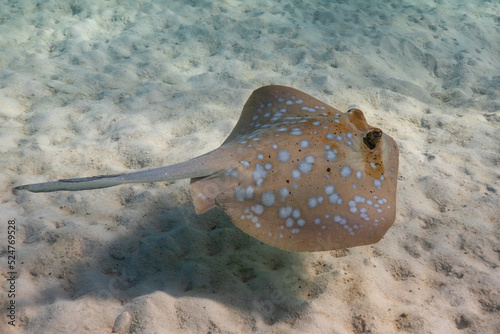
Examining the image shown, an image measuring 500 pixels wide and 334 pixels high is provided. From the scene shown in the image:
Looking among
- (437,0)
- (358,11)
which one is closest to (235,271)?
(358,11)

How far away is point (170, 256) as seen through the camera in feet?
10.4

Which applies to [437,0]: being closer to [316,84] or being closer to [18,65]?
[316,84]

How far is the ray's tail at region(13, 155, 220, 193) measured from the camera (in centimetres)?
239

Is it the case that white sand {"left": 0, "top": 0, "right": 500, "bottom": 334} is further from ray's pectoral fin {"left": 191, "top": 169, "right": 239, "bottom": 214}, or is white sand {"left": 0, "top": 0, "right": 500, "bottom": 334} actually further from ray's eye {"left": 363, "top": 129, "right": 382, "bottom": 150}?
ray's eye {"left": 363, "top": 129, "right": 382, "bottom": 150}

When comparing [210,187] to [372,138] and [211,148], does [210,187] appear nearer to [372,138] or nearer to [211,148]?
[372,138]

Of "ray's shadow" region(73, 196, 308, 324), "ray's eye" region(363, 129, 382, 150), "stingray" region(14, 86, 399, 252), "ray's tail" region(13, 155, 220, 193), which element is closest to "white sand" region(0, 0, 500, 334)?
"ray's shadow" region(73, 196, 308, 324)

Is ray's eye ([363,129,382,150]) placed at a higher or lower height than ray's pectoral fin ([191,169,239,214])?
higher

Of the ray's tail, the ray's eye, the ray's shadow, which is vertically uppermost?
the ray's eye

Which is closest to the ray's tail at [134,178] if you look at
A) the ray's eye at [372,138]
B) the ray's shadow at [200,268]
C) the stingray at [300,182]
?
the stingray at [300,182]

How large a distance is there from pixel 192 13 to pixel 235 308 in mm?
8235

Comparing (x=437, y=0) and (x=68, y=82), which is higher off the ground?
(x=437, y=0)

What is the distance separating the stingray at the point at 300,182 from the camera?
2.56 m

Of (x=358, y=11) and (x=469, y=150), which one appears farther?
(x=358, y=11)

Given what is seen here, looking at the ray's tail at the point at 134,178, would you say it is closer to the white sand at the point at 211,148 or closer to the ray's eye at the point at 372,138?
the white sand at the point at 211,148
